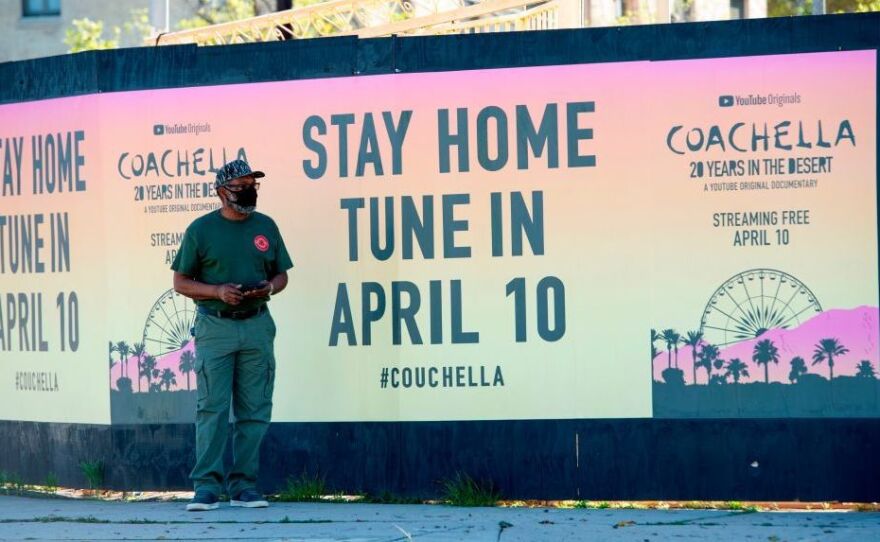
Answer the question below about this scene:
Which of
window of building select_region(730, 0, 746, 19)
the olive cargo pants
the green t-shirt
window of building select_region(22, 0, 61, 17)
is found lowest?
the olive cargo pants

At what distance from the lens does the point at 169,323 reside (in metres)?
8.67

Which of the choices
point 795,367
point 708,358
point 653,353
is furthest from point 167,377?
point 795,367

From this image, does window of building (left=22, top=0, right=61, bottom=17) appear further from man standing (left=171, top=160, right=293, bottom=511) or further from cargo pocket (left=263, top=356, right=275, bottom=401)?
cargo pocket (left=263, top=356, right=275, bottom=401)

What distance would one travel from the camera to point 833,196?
26.3ft

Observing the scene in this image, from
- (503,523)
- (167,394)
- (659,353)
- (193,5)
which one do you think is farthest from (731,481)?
(193,5)

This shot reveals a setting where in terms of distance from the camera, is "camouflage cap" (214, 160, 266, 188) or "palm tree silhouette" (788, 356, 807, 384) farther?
"palm tree silhouette" (788, 356, 807, 384)

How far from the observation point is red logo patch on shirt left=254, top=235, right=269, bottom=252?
7.94 meters

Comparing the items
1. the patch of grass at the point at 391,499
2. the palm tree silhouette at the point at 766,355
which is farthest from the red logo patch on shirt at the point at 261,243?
the palm tree silhouette at the point at 766,355

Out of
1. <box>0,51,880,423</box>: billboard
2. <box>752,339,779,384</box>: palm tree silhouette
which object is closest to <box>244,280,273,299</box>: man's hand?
<box>0,51,880,423</box>: billboard

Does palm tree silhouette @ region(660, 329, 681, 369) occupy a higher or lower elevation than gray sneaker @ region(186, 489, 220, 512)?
higher

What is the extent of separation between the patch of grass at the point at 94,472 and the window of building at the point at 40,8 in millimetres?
19637

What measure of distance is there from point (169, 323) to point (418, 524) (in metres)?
2.14

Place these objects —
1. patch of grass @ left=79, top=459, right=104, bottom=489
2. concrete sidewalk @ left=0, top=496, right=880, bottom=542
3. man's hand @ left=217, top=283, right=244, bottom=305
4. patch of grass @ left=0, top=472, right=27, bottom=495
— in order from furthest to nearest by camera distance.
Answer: patch of grass @ left=0, top=472, right=27, bottom=495 → patch of grass @ left=79, top=459, right=104, bottom=489 → man's hand @ left=217, top=283, right=244, bottom=305 → concrete sidewalk @ left=0, top=496, right=880, bottom=542

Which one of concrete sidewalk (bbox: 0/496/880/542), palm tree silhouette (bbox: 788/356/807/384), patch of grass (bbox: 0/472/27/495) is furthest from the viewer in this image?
patch of grass (bbox: 0/472/27/495)
